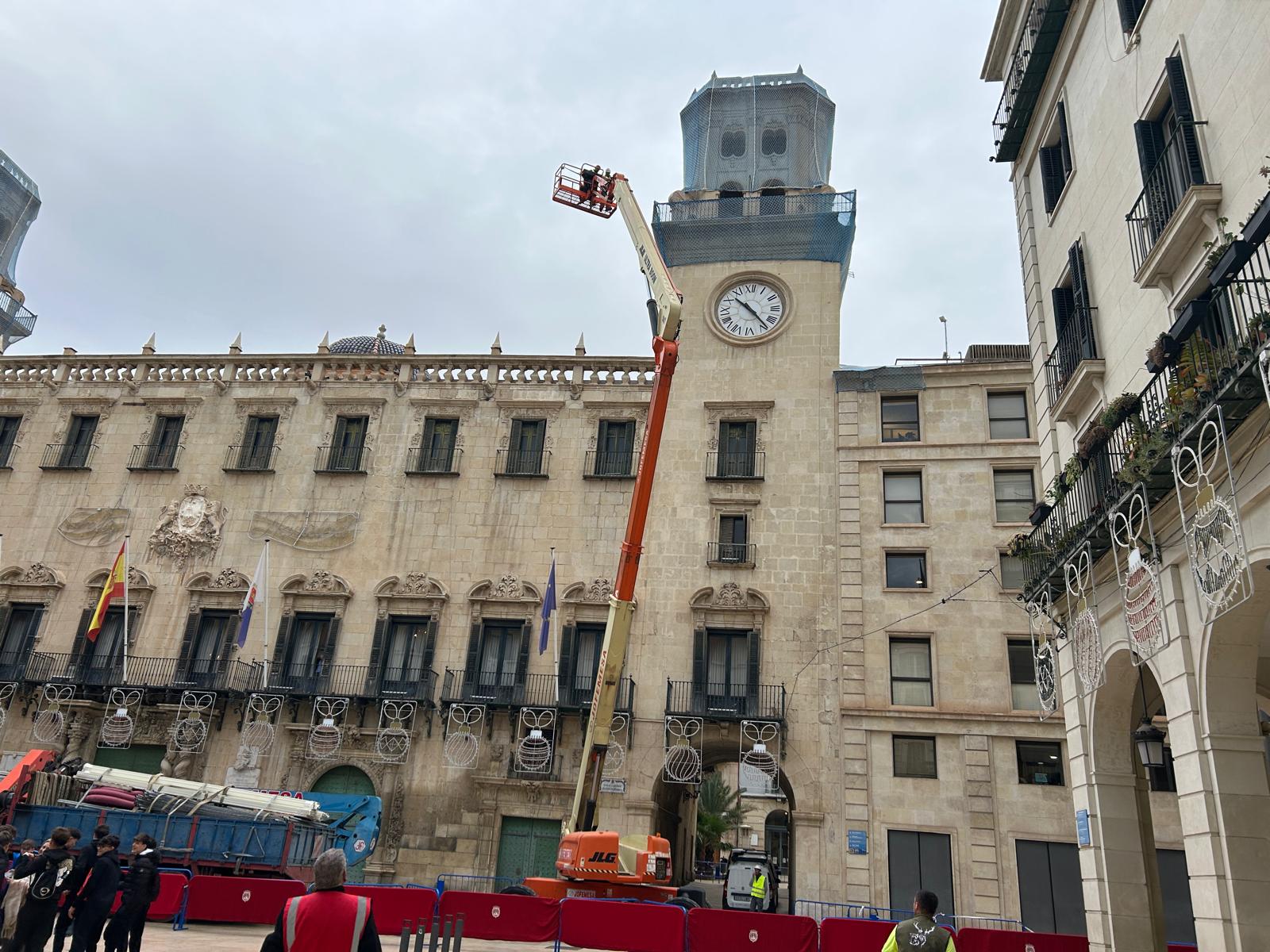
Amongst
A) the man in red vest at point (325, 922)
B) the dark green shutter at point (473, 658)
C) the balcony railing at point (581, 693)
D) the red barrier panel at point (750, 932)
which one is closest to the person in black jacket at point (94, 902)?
the man in red vest at point (325, 922)

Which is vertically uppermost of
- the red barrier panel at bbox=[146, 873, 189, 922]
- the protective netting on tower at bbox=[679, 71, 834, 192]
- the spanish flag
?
the protective netting on tower at bbox=[679, 71, 834, 192]

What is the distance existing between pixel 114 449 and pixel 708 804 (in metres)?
46.2

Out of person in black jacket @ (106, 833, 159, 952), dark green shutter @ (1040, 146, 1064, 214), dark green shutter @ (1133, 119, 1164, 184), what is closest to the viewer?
person in black jacket @ (106, 833, 159, 952)

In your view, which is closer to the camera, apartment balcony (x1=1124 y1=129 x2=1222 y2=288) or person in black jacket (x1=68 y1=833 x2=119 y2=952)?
person in black jacket (x1=68 y1=833 x2=119 y2=952)

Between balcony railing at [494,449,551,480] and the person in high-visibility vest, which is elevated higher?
balcony railing at [494,449,551,480]

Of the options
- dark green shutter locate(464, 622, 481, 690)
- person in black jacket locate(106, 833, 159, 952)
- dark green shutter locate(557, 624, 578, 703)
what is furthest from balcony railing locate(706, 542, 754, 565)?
person in black jacket locate(106, 833, 159, 952)

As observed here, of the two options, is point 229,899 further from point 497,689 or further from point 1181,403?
point 1181,403

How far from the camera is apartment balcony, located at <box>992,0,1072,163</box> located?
17.5 meters

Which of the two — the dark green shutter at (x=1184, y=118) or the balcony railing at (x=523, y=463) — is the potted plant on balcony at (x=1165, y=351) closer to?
the dark green shutter at (x=1184, y=118)

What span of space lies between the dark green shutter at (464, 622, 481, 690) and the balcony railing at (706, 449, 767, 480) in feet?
30.2

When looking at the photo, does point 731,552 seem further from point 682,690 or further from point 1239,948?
point 1239,948

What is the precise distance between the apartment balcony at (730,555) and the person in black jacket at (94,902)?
66.8 feet

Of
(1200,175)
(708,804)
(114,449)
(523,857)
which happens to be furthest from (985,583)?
(708,804)

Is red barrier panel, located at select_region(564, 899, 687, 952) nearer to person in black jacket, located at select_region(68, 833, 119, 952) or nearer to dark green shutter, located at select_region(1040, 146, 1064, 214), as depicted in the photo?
person in black jacket, located at select_region(68, 833, 119, 952)
